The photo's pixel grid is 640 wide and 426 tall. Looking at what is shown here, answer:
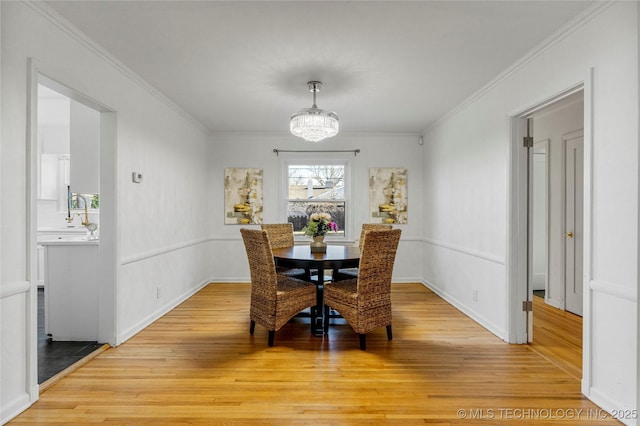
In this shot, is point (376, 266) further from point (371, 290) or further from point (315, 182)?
point (315, 182)

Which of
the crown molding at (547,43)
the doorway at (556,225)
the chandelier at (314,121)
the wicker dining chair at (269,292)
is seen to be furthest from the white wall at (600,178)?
the wicker dining chair at (269,292)

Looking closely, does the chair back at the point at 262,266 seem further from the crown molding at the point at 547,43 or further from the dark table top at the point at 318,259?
the crown molding at the point at 547,43

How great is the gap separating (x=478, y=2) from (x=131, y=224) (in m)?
3.31

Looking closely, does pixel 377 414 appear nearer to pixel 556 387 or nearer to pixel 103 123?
pixel 556 387

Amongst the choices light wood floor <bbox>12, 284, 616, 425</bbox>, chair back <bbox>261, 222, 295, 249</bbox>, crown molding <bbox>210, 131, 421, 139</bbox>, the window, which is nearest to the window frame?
the window

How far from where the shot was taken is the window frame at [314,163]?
5.63m

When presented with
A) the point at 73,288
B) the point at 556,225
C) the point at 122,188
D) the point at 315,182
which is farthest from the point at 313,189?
the point at 73,288

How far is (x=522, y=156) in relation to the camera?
3088mm

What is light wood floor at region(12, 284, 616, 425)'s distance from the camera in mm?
2008

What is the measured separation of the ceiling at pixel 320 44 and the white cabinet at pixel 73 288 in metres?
1.77

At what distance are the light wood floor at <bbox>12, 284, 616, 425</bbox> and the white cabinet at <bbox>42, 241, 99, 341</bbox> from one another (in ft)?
1.50

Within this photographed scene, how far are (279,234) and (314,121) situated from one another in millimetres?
1725

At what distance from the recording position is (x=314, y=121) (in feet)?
10.8

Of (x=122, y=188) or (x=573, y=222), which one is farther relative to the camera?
(x=573, y=222)
